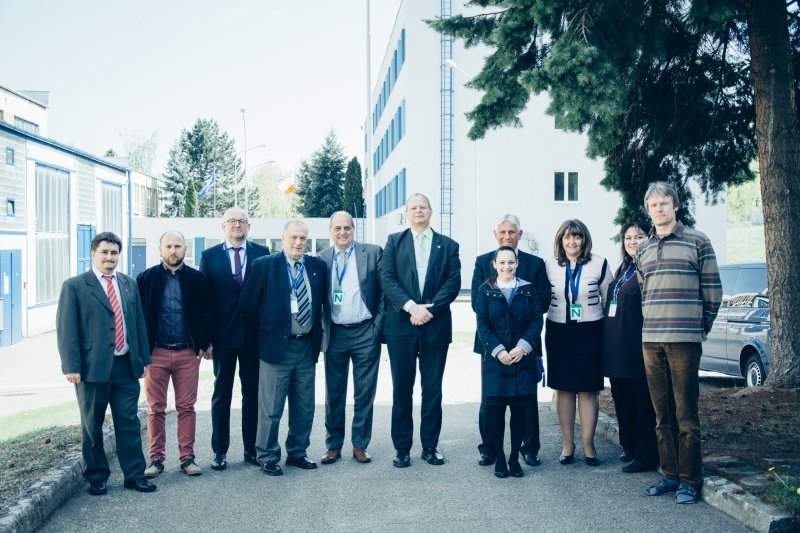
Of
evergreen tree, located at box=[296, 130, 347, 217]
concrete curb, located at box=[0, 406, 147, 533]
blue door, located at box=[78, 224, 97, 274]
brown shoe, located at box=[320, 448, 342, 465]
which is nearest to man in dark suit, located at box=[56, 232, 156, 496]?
concrete curb, located at box=[0, 406, 147, 533]

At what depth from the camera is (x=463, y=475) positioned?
23.7 feet

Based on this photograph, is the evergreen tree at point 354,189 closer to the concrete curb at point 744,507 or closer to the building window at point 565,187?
the building window at point 565,187

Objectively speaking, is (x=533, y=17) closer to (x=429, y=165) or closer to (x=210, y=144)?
(x=429, y=165)

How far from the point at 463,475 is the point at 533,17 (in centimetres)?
473

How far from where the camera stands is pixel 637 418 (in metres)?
7.44

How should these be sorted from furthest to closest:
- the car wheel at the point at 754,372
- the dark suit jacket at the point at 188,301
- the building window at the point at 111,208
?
the building window at the point at 111,208 < the car wheel at the point at 754,372 < the dark suit jacket at the point at 188,301

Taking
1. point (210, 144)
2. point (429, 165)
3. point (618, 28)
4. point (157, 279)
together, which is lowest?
point (157, 279)

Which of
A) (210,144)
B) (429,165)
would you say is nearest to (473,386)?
(429,165)

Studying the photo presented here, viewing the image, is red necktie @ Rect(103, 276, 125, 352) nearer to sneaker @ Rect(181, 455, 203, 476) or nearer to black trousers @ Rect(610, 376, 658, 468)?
sneaker @ Rect(181, 455, 203, 476)

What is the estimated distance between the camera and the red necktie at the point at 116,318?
6809 mm

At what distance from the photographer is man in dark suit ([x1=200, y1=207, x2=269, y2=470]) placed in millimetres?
7582

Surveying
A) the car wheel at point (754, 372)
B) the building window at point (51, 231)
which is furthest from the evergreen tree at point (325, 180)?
the car wheel at point (754, 372)

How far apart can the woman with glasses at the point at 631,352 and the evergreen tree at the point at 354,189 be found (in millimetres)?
65929

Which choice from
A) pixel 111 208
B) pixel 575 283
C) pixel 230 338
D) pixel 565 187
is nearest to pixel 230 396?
pixel 230 338
